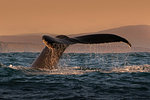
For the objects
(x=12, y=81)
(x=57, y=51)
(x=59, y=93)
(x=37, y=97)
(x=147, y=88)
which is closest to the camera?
(x=37, y=97)

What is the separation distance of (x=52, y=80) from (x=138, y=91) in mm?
2764

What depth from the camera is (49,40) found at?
21.7 ft

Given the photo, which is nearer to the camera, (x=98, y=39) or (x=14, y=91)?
(x=14, y=91)

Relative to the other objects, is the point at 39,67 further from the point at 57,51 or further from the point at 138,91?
the point at 138,91

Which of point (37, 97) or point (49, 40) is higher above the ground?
point (49, 40)

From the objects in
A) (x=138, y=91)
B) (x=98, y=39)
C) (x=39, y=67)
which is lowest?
(x=138, y=91)

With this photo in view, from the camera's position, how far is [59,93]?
6.82 m

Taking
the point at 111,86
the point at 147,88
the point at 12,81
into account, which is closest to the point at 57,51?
the point at 12,81

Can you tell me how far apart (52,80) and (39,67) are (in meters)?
1.47

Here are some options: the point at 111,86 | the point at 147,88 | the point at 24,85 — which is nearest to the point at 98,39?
the point at 111,86

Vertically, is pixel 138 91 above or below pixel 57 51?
below

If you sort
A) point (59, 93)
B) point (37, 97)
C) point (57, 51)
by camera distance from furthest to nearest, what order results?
point (57, 51)
point (59, 93)
point (37, 97)

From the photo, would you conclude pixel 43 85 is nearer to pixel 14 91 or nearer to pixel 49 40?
pixel 14 91

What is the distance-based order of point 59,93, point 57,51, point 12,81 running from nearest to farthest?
point 59,93 → point 12,81 → point 57,51
